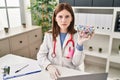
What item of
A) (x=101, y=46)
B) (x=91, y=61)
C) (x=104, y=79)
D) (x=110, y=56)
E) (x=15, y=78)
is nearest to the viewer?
(x=104, y=79)

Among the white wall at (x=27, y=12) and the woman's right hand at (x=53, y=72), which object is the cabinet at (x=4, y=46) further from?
the white wall at (x=27, y=12)

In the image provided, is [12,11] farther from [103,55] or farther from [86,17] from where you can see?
[103,55]

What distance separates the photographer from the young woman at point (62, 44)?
1.26m

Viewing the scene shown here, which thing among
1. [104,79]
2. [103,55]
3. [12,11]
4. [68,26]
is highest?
[12,11]

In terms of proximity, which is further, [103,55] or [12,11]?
[12,11]

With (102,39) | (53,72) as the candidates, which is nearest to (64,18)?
(53,72)

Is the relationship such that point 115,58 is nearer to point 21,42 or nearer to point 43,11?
point 21,42

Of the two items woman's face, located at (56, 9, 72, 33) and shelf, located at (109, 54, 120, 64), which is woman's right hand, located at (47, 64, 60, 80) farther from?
shelf, located at (109, 54, 120, 64)

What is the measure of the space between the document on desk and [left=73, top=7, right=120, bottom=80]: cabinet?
124 cm

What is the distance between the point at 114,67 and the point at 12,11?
2.40 metres

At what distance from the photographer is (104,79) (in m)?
0.76

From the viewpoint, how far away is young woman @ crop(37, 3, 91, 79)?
1256mm

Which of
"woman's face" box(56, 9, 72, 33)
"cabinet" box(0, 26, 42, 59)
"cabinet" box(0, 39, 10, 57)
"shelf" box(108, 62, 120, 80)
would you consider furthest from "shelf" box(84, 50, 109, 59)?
"cabinet" box(0, 39, 10, 57)

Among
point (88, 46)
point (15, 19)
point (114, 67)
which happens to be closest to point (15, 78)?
point (88, 46)
